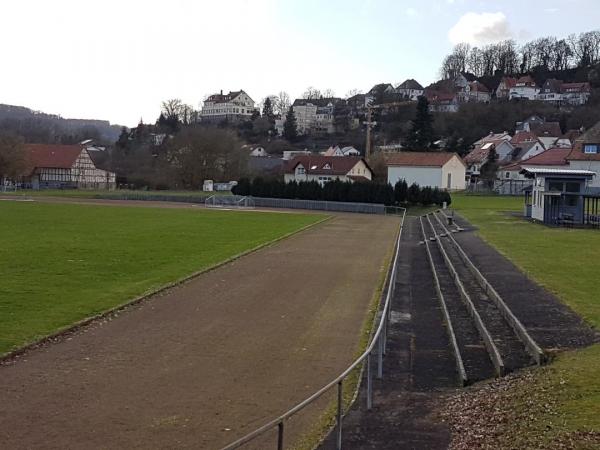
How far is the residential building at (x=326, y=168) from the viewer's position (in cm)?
9100

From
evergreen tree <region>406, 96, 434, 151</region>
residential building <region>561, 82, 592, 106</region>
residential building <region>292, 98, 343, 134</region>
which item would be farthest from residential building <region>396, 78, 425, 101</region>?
evergreen tree <region>406, 96, 434, 151</region>

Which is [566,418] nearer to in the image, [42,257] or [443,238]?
[42,257]

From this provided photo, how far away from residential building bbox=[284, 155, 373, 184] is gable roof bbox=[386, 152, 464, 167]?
14.5ft

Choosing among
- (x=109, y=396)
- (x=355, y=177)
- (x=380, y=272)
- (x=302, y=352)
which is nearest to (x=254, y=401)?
(x=109, y=396)

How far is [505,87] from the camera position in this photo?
159 m

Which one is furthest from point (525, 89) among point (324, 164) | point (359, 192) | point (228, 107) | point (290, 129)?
point (359, 192)

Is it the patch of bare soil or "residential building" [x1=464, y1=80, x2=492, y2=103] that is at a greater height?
"residential building" [x1=464, y1=80, x2=492, y2=103]

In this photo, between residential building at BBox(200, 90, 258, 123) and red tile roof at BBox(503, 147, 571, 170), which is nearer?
red tile roof at BBox(503, 147, 571, 170)

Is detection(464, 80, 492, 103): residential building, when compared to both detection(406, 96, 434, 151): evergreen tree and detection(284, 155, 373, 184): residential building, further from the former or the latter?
detection(284, 155, 373, 184): residential building

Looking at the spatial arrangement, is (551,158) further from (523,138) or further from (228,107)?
(228,107)

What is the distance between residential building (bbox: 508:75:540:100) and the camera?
155 meters

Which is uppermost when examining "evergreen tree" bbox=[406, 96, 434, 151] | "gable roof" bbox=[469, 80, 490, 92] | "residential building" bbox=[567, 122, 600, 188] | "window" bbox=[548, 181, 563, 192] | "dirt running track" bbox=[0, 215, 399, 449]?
"gable roof" bbox=[469, 80, 490, 92]

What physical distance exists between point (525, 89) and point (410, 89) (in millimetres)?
35741

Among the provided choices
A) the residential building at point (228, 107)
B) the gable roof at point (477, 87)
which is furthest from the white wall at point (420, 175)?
the residential building at point (228, 107)
